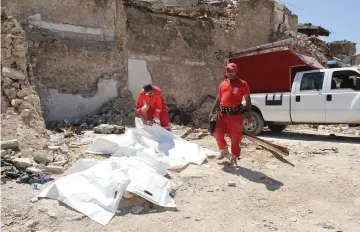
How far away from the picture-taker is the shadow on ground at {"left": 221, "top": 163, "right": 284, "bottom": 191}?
4.82 meters

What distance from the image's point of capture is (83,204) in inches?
135

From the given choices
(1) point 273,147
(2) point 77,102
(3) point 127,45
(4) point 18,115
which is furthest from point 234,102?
(3) point 127,45

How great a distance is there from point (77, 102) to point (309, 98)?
6.09 meters

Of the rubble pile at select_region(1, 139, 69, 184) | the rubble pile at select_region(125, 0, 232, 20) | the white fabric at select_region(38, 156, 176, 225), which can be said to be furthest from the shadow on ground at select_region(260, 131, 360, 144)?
the rubble pile at select_region(1, 139, 69, 184)

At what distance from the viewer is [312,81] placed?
8.35m

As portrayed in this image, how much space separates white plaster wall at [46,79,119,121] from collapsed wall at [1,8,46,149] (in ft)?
7.93

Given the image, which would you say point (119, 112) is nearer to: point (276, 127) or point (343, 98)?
point (276, 127)

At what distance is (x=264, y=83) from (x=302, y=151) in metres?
2.95

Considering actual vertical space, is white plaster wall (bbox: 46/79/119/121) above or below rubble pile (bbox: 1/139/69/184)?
above

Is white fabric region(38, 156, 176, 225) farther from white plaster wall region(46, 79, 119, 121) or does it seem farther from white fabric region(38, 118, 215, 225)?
white plaster wall region(46, 79, 119, 121)

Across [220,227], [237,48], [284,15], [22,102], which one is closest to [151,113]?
[22,102]

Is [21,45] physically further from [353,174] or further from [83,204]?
[353,174]

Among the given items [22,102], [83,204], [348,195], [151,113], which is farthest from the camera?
[151,113]

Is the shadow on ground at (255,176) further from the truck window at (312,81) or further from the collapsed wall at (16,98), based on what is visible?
the truck window at (312,81)
